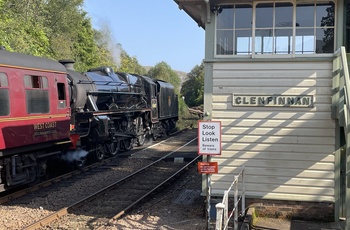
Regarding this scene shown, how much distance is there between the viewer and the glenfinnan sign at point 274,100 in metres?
7.37

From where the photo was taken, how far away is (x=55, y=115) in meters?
11.1

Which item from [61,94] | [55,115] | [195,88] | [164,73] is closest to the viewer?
[55,115]

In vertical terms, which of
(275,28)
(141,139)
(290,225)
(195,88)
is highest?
(195,88)

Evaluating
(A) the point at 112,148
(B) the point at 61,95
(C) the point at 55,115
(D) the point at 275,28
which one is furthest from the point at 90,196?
(A) the point at 112,148

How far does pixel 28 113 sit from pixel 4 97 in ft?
3.04

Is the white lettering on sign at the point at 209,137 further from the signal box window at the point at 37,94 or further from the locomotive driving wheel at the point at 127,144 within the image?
the locomotive driving wheel at the point at 127,144

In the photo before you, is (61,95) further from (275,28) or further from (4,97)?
(275,28)

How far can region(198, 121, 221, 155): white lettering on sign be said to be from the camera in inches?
237

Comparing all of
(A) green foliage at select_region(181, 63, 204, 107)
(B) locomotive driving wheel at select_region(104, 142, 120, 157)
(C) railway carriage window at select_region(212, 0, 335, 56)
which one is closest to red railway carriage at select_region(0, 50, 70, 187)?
(B) locomotive driving wheel at select_region(104, 142, 120, 157)

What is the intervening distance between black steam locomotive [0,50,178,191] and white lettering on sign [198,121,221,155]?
4.93 meters

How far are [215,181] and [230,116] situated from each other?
4.12 feet

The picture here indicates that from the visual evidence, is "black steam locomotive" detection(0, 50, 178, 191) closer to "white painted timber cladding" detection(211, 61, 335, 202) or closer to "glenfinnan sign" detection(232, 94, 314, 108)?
"white painted timber cladding" detection(211, 61, 335, 202)

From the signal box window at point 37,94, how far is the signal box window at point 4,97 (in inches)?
28.3

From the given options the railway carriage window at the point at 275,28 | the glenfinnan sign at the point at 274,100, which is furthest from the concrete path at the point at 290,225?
the railway carriage window at the point at 275,28
